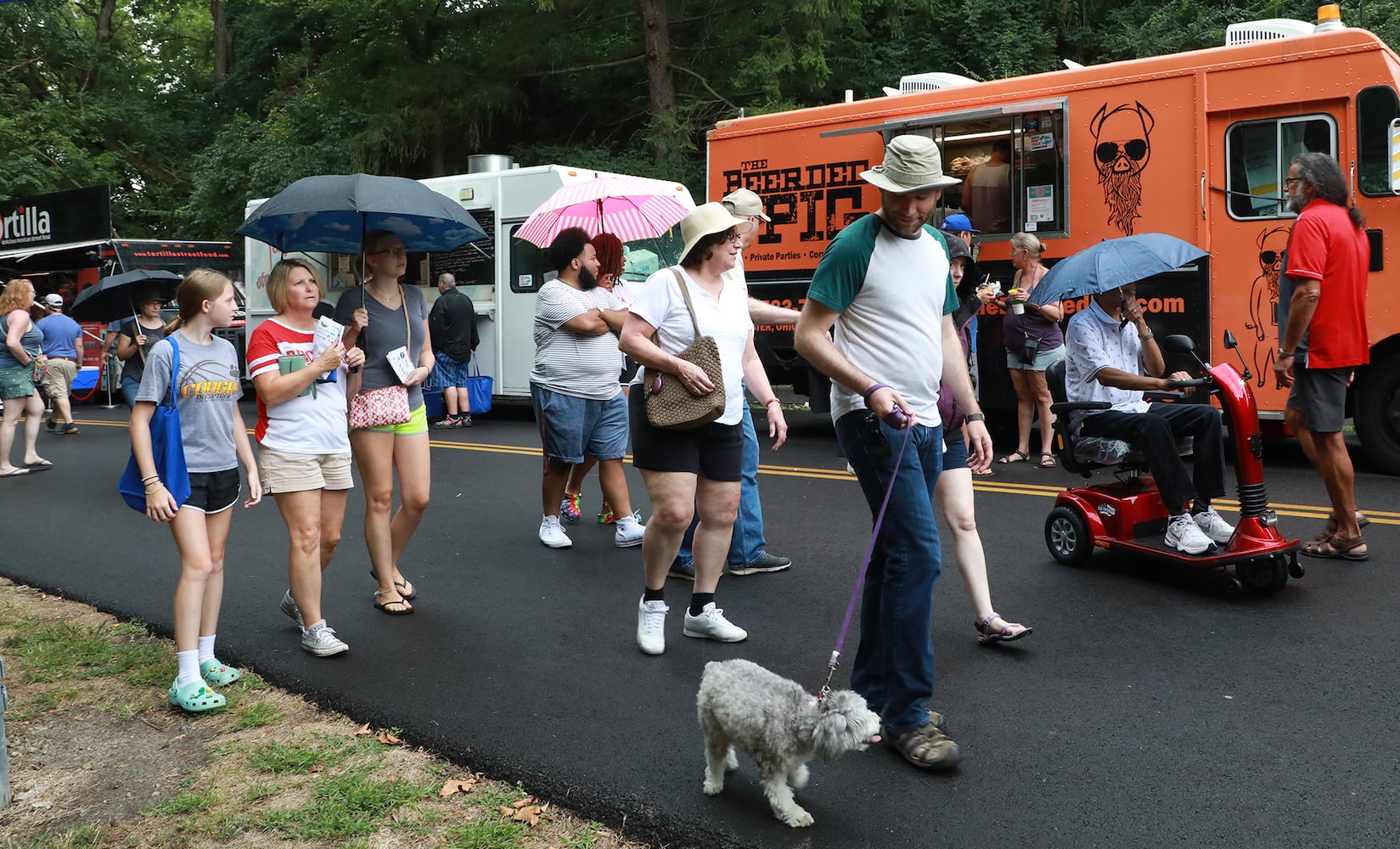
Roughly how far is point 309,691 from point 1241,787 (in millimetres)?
3378

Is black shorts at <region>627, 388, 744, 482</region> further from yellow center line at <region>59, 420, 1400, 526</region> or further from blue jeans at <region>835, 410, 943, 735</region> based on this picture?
yellow center line at <region>59, 420, 1400, 526</region>

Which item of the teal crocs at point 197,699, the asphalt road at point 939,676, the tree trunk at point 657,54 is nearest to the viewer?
the asphalt road at point 939,676

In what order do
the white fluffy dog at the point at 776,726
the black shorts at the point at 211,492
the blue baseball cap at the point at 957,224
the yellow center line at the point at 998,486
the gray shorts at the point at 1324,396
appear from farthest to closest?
the blue baseball cap at the point at 957,224, the yellow center line at the point at 998,486, the gray shorts at the point at 1324,396, the black shorts at the point at 211,492, the white fluffy dog at the point at 776,726

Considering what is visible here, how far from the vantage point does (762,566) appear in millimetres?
6406

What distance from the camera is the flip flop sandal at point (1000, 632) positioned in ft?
15.7

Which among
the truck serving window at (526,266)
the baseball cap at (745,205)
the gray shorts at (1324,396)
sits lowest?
the gray shorts at (1324,396)

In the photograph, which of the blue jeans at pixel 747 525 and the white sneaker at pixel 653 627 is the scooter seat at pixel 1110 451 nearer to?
the blue jeans at pixel 747 525

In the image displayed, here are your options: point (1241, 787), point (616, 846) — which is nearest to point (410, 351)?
point (616, 846)

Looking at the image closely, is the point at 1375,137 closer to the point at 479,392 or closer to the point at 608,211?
the point at 608,211

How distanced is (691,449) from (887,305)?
1304mm

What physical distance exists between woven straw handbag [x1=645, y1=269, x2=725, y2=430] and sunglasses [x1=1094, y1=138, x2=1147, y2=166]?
20.4ft

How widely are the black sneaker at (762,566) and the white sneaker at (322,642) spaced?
2185 millimetres

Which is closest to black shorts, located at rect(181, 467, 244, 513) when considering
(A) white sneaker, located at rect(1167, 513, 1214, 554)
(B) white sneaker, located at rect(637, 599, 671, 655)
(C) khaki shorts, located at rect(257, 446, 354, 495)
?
(C) khaki shorts, located at rect(257, 446, 354, 495)

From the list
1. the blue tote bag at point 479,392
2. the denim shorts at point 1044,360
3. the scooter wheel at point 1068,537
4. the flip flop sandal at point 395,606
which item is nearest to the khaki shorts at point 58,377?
the blue tote bag at point 479,392
